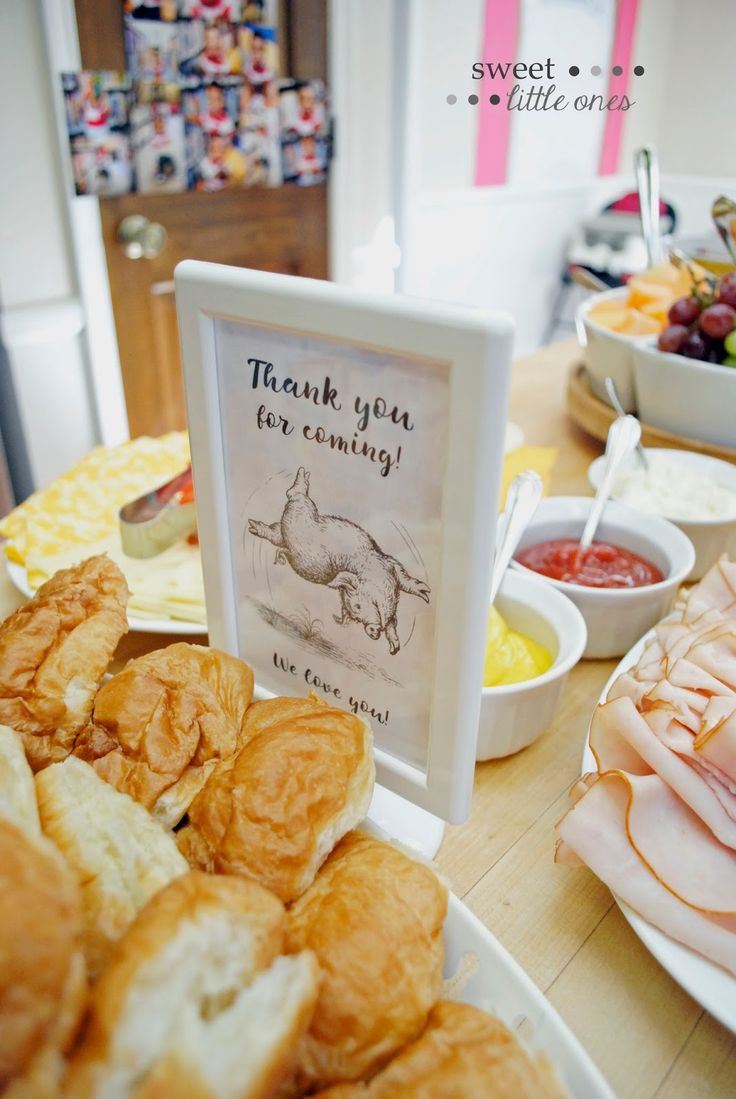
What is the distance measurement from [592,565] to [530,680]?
1.17 feet

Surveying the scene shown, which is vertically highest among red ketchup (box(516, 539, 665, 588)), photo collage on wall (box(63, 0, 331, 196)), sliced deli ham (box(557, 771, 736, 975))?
photo collage on wall (box(63, 0, 331, 196))

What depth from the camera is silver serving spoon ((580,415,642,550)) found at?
1.18 m

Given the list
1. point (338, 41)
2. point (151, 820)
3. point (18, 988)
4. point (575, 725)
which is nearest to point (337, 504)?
point (151, 820)

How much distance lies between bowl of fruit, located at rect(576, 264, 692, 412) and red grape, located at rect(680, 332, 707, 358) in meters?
0.10

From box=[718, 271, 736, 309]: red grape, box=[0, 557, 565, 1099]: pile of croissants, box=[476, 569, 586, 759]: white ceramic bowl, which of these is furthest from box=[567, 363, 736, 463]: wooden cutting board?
box=[0, 557, 565, 1099]: pile of croissants

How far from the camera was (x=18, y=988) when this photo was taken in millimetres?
350

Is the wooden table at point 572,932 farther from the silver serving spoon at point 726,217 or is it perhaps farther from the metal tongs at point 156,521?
the silver serving spoon at point 726,217

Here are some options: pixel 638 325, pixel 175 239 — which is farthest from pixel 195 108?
pixel 638 325

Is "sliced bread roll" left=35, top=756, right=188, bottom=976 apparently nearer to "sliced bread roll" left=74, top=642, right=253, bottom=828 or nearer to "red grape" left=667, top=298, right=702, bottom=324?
"sliced bread roll" left=74, top=642, right=253, bottom=828

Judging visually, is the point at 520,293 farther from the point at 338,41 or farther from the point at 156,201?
the point at 156,201

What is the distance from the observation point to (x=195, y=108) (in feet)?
10.1

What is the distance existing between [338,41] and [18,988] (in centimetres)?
409

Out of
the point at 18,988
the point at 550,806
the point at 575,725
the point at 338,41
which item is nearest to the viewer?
the point at 18,988

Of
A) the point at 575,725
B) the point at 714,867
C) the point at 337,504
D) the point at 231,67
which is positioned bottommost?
the point at 575,725
